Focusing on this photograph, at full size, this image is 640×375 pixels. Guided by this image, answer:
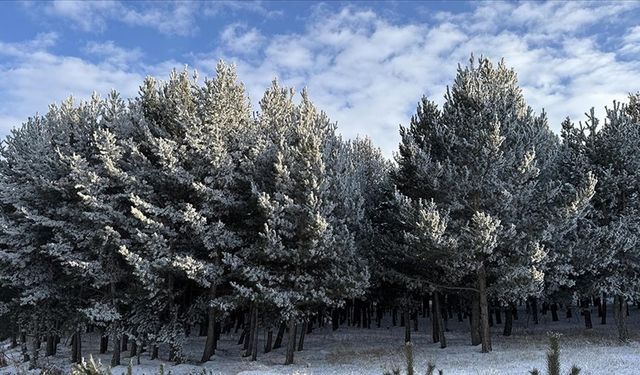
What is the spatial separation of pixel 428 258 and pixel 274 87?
11.4m

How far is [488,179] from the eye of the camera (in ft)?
66.8

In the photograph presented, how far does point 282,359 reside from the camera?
2450 centimetres

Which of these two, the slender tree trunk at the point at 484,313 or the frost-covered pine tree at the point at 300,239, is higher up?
the frost-covered pine tree at the point at 300,239

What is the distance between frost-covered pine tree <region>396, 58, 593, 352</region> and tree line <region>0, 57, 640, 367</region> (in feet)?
0.29

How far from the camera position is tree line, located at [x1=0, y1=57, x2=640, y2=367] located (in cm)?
1997

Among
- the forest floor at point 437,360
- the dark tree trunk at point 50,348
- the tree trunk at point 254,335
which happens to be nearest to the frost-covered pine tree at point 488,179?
the forest floor at point 437,360

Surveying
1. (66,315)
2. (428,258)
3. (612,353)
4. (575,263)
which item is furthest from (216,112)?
(612,353)

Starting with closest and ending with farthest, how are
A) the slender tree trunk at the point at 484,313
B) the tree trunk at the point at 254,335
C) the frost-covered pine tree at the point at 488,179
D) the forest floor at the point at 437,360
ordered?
the forest floor at the point at 437,360 < the frost-covered pine tree at the point at 488,179 < the slender tree trunk at the point at 484,313 < the tree trunk at the point at 254,335

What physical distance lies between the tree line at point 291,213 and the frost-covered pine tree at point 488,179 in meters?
0.09

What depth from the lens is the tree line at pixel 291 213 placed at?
19969 millimetres

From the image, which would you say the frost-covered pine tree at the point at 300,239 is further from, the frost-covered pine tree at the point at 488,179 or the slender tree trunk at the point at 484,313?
the slender tree trunk at the point at 484,313

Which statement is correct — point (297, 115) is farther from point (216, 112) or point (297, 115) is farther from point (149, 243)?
point (149, 243)

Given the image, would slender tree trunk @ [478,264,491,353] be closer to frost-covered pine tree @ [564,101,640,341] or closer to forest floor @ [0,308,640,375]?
forest floor @ [0,308,640,375]

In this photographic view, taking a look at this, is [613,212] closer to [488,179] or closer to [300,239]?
[488,179]
